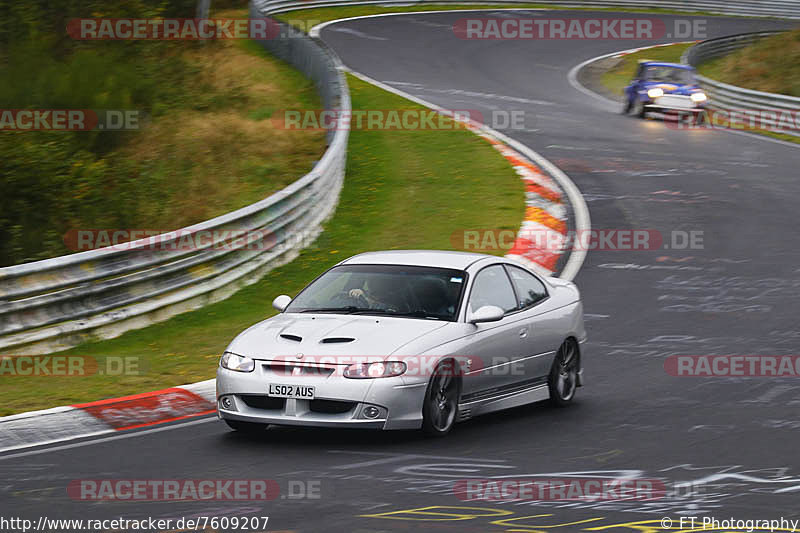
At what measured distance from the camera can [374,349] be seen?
8.59 meters

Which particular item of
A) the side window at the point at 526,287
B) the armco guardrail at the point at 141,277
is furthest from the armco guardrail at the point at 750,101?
the side window at the point at 526,287

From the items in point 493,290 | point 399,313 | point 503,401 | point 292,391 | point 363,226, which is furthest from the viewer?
point 363,226

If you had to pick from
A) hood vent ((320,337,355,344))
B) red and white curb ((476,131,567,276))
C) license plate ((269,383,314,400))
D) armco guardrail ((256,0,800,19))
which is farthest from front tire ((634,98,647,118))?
armco guardrail ((256,0,800,19))

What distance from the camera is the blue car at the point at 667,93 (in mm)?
30031

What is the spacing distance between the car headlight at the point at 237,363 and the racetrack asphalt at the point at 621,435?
52cm

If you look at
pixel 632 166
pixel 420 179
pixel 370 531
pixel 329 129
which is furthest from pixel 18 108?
pixel 370 531

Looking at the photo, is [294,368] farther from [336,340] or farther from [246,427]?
[246,427]

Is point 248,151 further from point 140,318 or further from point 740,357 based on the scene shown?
point 740,357

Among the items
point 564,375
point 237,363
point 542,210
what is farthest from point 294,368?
point 542,210

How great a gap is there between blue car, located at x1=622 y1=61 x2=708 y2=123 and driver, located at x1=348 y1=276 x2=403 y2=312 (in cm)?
2173

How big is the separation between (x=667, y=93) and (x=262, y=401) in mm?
23312

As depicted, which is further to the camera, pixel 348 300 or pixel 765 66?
pixel 765 66

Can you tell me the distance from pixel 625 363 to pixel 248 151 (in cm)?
1181

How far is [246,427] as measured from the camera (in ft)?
29.1
